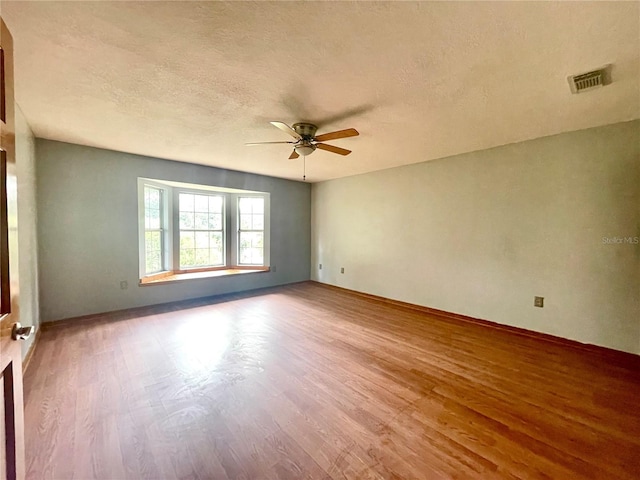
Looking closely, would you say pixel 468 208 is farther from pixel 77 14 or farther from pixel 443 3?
pixel 77 14

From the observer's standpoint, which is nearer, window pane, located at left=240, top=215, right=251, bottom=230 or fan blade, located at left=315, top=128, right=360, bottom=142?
fan blade, located at left=315, top=128, right=360, bottom=142

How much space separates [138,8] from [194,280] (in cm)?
385

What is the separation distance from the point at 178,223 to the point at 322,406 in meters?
4.14

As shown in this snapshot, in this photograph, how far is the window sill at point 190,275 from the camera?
403cm

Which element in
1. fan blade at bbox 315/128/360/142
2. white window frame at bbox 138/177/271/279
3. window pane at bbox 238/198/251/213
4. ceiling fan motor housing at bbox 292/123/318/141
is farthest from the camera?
window pane at bbox 238/198/251/213

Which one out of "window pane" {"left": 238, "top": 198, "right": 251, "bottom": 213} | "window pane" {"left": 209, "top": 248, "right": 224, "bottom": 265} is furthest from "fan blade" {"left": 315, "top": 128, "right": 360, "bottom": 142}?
"window pane" {"left": 209, "top": 248, "right": 224, "bottom": 265}

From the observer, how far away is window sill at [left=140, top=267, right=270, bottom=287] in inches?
159

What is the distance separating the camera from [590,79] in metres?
1.81

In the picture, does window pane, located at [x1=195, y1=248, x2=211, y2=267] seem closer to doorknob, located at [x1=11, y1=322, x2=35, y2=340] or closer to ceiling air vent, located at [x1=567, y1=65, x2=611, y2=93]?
doorknob, located at [x1=11, y1=322, x2=35, y2=340]

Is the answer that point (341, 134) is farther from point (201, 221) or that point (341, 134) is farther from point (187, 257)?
point (187, 257)

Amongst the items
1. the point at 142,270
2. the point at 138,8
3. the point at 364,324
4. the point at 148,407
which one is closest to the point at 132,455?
the point at 148,407

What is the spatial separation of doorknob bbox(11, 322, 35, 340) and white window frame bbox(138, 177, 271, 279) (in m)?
3.33

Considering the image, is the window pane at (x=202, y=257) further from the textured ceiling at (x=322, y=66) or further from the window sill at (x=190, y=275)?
the textured ceiling at (x=322, y=66)

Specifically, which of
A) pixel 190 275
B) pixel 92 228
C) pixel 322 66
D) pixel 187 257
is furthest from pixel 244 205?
pixel 322 66
